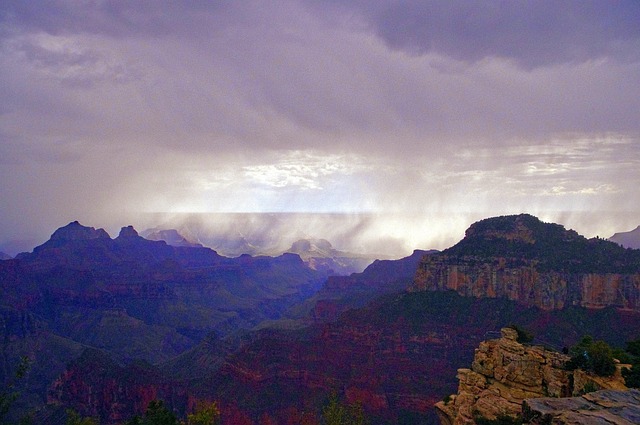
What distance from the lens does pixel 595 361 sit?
115 ft

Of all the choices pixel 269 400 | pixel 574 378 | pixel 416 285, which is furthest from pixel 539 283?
pixel 574 378

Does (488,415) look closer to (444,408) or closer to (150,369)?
(444,408)

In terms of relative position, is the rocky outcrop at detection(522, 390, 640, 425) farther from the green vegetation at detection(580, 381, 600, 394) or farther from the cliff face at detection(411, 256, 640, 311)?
the cliff face at detection(411, 256, 640, 311)

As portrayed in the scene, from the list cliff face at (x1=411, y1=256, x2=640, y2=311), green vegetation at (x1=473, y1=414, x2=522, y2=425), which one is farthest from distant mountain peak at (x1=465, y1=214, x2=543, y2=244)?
green vegetation at (x1=473, y1=414, x2=522, y2=425)

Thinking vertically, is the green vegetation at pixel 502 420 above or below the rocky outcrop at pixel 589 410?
below

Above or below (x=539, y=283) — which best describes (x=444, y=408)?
below

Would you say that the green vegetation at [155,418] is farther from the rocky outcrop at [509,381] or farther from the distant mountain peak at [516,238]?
the distant mountain peak at [516,238]

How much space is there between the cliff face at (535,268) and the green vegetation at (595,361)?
69752mm

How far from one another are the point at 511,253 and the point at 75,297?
177417 millimetres

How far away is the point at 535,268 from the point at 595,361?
243 feet

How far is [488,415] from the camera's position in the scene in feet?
113

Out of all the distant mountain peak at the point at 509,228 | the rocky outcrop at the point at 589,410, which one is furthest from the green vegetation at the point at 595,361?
the distant mountain peak at the point at 509,228

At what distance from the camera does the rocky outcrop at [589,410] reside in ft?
69.9

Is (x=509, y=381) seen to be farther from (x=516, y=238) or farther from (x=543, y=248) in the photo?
(x=516, y=238)
